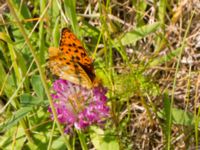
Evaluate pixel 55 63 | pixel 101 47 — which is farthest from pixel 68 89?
pixel 101 47

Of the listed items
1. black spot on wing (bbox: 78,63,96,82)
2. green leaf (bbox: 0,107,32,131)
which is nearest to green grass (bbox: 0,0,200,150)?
green leaf (bbox: 0,107,32,131)

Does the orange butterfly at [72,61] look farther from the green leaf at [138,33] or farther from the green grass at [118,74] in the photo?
the green leaf at [138,33]

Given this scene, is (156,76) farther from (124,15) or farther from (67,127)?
(67,127)

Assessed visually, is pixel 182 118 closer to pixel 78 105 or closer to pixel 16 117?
pixel 78 105

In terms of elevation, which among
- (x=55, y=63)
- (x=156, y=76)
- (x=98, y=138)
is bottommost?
(x=98, y=138)

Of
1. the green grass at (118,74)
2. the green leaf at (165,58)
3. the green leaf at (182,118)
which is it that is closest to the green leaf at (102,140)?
the green grass at (118,74)

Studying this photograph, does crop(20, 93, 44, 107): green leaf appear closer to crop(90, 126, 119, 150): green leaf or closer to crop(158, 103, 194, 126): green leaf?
crop(90, 126, 119, 150): green leaf
